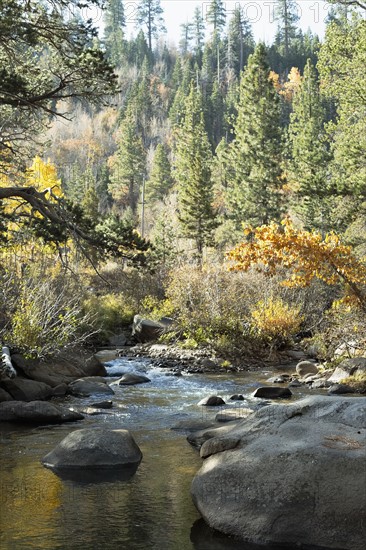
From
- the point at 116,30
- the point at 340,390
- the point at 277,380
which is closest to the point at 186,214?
the point at 277,380

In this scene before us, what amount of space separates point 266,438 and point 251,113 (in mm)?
33669

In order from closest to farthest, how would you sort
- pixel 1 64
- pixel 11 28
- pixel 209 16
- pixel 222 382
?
pixel 11 28 < pixel 1 64 < pixel 222 382 < pixel 209 16

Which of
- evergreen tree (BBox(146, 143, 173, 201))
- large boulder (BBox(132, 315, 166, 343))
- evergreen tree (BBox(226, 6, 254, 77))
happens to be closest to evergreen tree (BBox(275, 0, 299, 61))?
evergreen tree (BBox(226, 6, 254, 77))

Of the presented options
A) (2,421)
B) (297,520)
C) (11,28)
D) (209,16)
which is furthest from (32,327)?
(209,16)

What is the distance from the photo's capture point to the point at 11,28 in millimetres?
9617

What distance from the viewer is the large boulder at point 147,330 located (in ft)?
65.7

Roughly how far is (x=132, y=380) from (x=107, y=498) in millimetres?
7381

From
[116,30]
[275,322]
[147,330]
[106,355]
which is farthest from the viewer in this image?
[116,30]

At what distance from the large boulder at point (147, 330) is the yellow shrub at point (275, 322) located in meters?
3.20

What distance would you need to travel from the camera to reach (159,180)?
6047cm

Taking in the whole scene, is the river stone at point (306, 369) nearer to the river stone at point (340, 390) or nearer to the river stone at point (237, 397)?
the river stone at point (340, 390)

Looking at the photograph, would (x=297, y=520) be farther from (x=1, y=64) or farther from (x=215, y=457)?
(x=1, y=64)

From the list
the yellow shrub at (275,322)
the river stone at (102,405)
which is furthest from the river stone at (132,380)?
the yellow shrub at (275,322)

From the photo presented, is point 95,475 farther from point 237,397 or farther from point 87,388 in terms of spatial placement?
point 87,388
